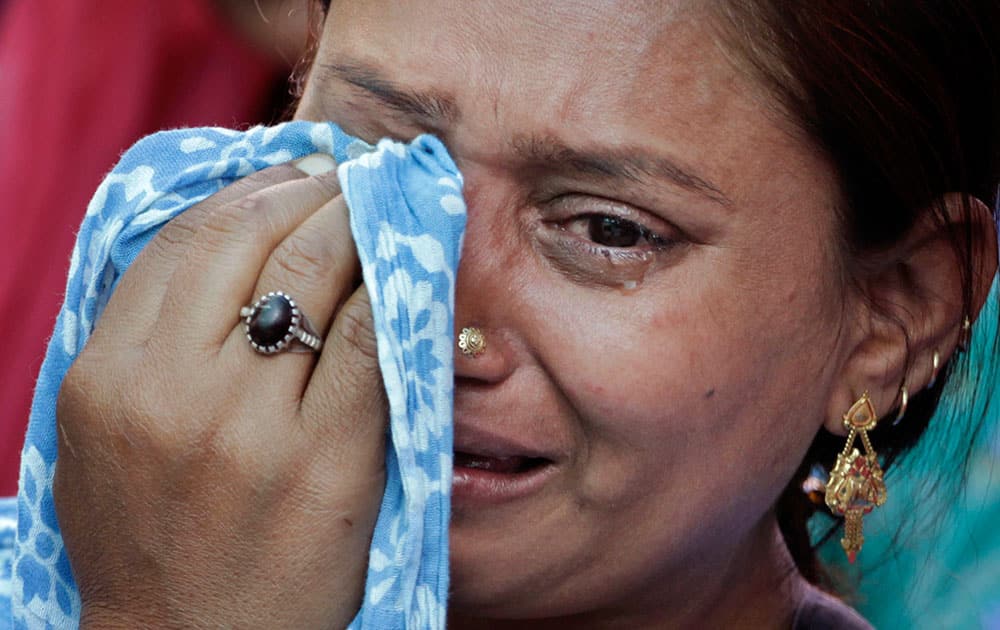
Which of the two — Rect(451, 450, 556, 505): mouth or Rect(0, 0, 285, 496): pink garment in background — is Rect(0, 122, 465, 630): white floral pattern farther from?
Rect(0, 0, 285, 496): pink garment in background

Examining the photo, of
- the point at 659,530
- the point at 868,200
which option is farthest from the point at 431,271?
the point at 868,200

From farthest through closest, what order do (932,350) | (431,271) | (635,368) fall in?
(932,350) < (635,368) < (431,271)

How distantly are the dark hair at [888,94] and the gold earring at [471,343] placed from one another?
0.46m

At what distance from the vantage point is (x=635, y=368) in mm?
1674

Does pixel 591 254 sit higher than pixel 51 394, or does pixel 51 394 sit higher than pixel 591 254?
pixel 591 254

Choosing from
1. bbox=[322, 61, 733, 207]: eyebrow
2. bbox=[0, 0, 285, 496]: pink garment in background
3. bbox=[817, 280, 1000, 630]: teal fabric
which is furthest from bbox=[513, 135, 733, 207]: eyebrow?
bbox=[0, 0, 285, 496]: pink garment in background

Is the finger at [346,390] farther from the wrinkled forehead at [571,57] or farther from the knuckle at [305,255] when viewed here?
the wrinkled forehead at [571,57]

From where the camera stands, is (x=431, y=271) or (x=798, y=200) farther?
(x=798, y=200)

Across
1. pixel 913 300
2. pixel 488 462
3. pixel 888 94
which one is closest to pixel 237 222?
pixel 488 462

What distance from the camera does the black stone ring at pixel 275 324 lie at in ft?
4.95

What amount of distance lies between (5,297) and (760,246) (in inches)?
81.2

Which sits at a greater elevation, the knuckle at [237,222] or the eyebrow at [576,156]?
the eyebrow at [576,156]

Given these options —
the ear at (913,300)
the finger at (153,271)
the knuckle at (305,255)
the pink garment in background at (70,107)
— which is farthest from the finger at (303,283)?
the pink garment in background at (70,107)

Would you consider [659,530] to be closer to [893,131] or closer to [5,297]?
[893,131]
